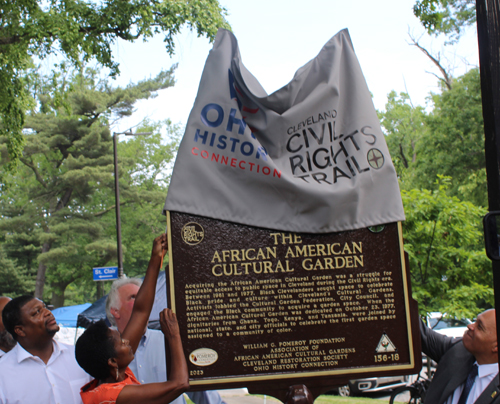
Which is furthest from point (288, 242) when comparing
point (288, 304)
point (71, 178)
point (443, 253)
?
point (71, 178)

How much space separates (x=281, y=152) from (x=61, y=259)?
Result: 24153 mm

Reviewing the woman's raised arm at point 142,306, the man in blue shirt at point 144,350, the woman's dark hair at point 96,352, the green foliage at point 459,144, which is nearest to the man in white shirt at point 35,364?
the man in blue shirt at point 144,350

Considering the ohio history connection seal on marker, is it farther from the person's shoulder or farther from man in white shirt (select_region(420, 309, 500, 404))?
the person's shoulder

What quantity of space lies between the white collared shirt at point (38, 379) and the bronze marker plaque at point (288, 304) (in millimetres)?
867

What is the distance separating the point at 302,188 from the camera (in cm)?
291

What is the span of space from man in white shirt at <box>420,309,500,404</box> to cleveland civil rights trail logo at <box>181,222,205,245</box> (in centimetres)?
170

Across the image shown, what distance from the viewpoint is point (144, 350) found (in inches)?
138

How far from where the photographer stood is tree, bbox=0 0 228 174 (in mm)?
7953

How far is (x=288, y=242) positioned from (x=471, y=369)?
145cm

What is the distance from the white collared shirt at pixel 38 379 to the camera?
2982 millimetres

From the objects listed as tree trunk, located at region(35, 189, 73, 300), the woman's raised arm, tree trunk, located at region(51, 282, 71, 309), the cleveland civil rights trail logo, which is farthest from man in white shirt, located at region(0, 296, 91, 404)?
tree trunk, located at region(51, 282, 71, 309)

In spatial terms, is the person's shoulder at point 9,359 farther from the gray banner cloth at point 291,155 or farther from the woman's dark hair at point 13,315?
the gray banner cloth at point 291,155

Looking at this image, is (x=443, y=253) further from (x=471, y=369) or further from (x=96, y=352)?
(x=96, y=352)

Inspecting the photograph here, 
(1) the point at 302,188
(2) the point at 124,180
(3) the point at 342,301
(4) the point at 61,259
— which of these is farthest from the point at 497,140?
(2) the point at 124,180
